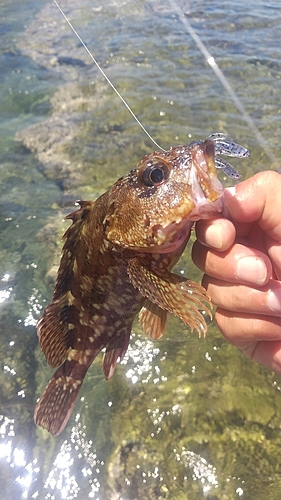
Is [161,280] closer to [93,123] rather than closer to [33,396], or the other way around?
[33,396]

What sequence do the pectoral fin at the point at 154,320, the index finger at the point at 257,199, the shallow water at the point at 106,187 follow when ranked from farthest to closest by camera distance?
1. the shallow water at the point at 106,187
2. the pectoral fin at the point at 154,320
3. the index finger at the point at 257,199

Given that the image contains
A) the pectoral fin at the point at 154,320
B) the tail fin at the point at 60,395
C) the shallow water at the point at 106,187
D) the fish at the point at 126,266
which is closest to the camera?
the fish at the point at 126,266

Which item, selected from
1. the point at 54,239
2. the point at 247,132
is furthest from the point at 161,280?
the point at 247,132

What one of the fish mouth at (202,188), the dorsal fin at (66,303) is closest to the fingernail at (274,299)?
the fish mouth at (202,188)

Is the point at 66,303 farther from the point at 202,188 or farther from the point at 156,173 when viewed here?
the point at 202,188

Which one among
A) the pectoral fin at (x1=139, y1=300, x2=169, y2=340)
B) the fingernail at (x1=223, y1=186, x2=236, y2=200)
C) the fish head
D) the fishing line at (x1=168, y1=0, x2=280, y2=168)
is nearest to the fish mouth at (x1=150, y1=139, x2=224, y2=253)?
the fish head

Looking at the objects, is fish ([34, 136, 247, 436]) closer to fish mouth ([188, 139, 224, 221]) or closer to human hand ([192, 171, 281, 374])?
fish mouth ([188, 139, 224, 221])

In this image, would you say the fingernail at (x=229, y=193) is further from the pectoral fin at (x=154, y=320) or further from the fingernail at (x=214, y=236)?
the pectoral fin at (x=154, y=320)
